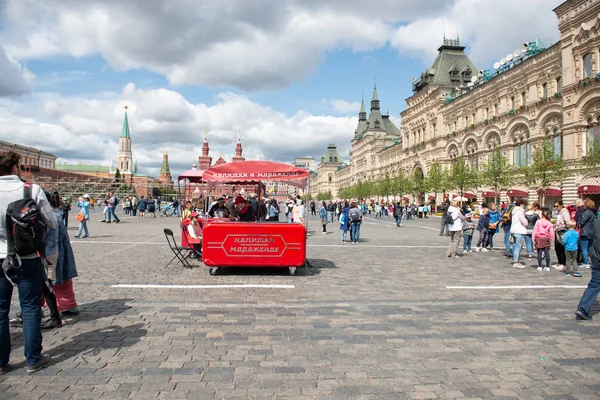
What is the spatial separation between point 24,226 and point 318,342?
3365mm

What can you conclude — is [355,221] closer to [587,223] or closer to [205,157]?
[587,223]

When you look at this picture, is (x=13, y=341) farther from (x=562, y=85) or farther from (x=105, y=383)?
(x=562, y=85)

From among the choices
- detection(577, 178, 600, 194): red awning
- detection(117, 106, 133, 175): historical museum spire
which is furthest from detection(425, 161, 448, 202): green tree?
detection(117, 106, 133, 175): historical museum spire

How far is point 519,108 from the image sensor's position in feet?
133

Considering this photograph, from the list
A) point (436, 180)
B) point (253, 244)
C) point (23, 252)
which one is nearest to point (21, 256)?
point (23, 252)

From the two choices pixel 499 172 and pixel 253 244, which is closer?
pixel 253 244

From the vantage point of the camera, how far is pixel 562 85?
33625mm

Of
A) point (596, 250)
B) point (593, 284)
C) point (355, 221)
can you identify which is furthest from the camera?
point (355, 221)

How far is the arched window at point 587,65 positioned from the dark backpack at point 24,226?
123ft

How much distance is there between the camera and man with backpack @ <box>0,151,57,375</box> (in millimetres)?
3922

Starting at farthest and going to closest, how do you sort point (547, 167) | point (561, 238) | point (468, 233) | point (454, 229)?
point (547, 167), point (468, 233), point (454, 229), point (561, 238)

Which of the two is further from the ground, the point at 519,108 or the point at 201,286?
the point at 519,108

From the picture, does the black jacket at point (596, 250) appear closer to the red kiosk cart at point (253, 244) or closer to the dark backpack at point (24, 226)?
the red kiosk cart at point (253, 244)

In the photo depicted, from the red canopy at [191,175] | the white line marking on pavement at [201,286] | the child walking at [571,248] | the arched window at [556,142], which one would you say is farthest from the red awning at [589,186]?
the white line marking on pavement at [201,286]
